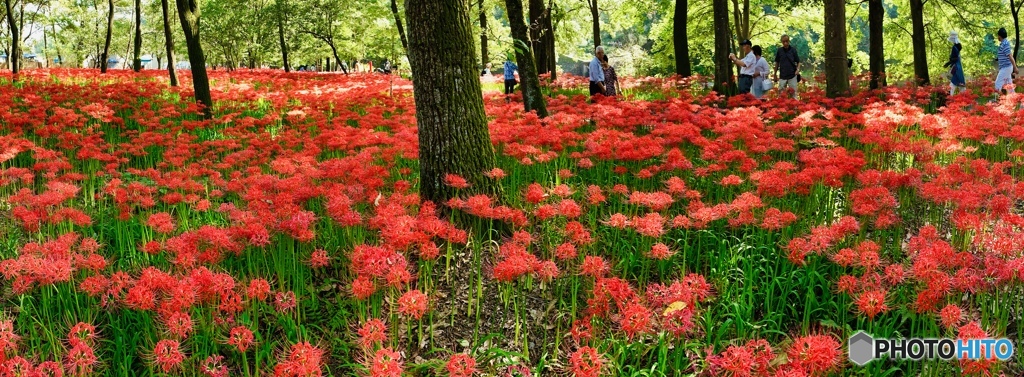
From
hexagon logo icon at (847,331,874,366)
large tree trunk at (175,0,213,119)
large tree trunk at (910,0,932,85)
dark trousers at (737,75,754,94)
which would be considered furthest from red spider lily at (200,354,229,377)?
large tree trunk at (910,0,932,85)

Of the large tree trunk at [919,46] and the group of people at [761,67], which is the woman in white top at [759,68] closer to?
the group of people at [761,67]

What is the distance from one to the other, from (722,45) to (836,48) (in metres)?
2.69

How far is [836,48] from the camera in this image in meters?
9.40

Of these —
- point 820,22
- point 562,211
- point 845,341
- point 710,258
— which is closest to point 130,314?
point 562,211

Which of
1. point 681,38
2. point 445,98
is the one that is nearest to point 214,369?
point 445,98

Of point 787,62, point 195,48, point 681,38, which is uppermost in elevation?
point 681,38

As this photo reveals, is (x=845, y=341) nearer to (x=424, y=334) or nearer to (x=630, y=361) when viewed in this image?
(x=630, y=361)

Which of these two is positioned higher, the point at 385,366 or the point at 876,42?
the point at 876,42

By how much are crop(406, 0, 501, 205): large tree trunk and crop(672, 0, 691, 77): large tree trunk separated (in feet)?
40.7

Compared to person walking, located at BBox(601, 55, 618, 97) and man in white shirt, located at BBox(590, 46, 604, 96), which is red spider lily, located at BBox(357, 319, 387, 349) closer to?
man in white shirt, located at BBox(590, 46, 604, 96)

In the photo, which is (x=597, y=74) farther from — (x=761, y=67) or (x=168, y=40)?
(x=168, y=40)

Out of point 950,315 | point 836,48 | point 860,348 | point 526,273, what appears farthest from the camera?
point 836,48

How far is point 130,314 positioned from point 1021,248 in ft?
15.7

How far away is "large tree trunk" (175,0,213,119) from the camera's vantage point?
10.6 m
